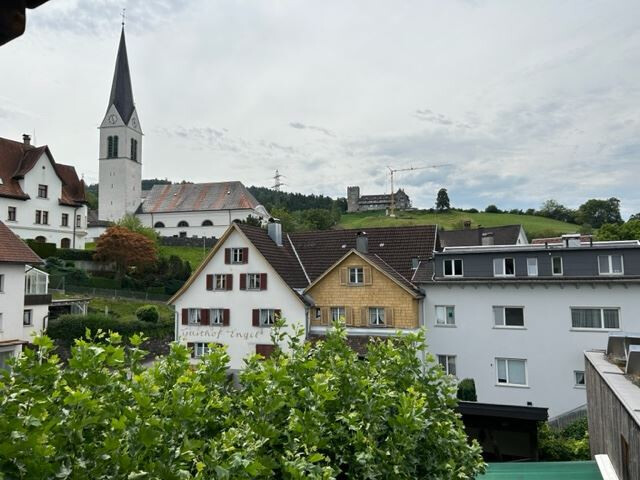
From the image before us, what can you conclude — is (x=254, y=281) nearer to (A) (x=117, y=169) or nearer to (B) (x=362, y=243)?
(B) (x=362, y=243)

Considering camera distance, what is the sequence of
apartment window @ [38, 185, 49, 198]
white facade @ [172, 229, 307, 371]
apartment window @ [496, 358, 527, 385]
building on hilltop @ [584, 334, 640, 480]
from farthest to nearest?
1. apartment window @ [38, 185, 49, 198]
2. white facade @ [172, 229, 307, 371]
3. apartment window @ [496, 358, 527, 385]
4. building on hilltop @ [584, 334, 640, 480]

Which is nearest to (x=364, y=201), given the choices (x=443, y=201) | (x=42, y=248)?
(x=443, y=201)

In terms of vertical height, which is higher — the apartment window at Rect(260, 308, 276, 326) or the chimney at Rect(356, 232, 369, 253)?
the chimney at Rect(356, 232, 369, 253)

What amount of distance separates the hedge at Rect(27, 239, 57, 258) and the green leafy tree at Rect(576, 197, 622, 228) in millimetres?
101611

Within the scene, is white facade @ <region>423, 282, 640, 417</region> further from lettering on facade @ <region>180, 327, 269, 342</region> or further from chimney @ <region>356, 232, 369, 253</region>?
lettering on facade @ <region>180, 327, 269, 342</region>

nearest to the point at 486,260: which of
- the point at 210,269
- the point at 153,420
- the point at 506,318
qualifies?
the point at 506,318

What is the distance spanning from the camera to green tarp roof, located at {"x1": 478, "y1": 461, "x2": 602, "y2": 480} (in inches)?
406

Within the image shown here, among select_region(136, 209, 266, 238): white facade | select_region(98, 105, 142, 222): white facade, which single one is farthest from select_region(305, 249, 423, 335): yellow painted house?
select_region(98, 105, 142, 222): white facade

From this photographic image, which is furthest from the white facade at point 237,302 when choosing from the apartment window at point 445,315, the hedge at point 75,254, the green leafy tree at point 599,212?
the green leafy tree at point 599,212

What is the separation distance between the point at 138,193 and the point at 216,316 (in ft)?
224

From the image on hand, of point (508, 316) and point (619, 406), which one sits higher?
point (508, 316)

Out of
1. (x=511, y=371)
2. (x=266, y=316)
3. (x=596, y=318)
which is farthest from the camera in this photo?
(x=266, y=316)

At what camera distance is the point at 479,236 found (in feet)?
158

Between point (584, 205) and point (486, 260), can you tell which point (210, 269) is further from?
point (584, 205)
